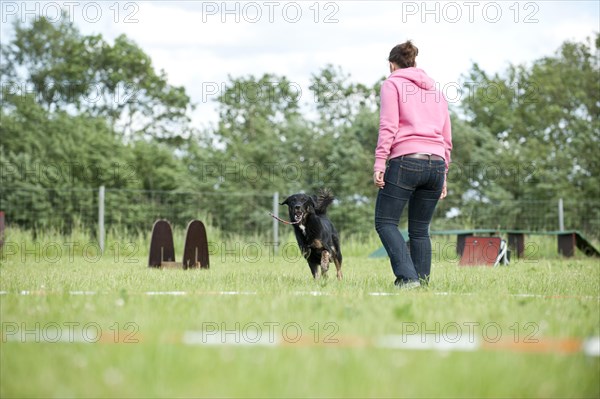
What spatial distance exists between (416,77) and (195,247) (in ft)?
14.7

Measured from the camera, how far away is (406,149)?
4949 millimetres

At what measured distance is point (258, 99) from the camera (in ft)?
97.9

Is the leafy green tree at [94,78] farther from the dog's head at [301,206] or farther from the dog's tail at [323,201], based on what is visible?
the dog's head at [301,206]

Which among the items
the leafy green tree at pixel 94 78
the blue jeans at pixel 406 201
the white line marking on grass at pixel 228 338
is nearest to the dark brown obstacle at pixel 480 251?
the blue jeans at pixel 406 201

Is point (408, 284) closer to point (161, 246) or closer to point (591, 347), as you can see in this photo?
point (591, 347)

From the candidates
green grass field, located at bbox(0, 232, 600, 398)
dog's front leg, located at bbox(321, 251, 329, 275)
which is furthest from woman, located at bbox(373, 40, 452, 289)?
dog's front leg, located at bbox(321, 251, 329, 275)

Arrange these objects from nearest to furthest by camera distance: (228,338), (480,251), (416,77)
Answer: (228,338) → (416,77) → (480,251)

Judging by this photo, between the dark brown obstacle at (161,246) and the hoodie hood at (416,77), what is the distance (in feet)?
16.2

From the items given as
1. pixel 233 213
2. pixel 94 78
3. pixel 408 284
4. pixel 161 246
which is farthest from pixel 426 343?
pixel 94 78

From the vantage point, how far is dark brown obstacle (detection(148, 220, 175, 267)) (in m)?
9.06

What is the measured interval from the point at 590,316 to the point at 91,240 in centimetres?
1249

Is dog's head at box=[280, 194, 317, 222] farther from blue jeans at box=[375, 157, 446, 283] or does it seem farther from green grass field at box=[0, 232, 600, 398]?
green grass field at box=[0, 232, 600, 398]

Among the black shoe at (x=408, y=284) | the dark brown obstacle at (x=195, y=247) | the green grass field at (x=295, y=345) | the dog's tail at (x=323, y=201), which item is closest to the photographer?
the green grass field at (x=295, y=345)

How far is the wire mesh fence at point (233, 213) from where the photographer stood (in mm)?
18469
